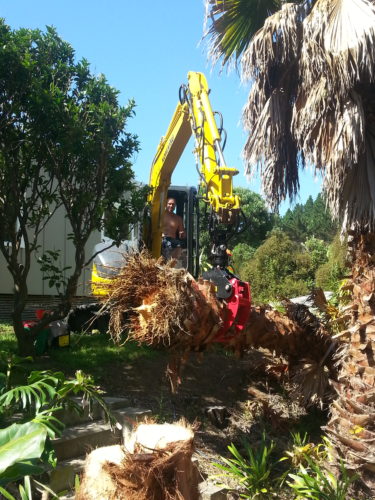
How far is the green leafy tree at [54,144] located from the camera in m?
7.51

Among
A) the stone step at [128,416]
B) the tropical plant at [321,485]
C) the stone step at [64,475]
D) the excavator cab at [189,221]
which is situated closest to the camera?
the stone step at [64,475]

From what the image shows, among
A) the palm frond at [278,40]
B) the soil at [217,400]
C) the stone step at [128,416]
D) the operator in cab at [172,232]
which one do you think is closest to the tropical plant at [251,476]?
the soil at [217,400]

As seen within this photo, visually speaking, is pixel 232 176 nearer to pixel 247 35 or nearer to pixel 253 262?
pixel 247 35

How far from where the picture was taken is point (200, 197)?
819 cm

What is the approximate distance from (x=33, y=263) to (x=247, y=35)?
28.2ft

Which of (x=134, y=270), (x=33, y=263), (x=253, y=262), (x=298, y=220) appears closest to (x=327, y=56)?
(x=134, y=270)

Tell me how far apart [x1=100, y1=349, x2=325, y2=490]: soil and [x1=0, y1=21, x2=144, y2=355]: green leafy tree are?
65.8 inches

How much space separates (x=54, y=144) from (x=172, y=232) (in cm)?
289

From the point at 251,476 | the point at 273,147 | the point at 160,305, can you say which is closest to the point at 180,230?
the point at 273,147

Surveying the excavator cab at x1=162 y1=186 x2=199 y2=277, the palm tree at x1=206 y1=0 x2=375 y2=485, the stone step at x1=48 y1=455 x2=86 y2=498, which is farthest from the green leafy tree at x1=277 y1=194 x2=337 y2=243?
the stone step at x1=48 y1=455 x2=86 y2=498

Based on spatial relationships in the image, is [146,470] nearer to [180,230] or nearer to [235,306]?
[235,306]

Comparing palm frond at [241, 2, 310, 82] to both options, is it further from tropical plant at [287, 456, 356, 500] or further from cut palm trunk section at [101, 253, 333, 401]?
tropical plant at [287, 456, 356, 500]

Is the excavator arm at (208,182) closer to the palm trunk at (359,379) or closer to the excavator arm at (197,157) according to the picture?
the excavator arm at (197,157)

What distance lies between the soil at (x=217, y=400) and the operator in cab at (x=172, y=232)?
1855 millimetres
